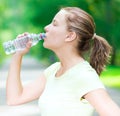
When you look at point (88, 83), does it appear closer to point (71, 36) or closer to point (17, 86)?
point (71, 36)

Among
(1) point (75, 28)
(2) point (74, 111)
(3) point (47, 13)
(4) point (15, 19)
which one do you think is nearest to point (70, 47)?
(1) point (75, 28)

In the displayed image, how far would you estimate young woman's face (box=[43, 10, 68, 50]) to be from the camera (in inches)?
142

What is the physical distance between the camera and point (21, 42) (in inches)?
148

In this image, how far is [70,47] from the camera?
364cm

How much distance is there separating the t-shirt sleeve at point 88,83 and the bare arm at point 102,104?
0.03m

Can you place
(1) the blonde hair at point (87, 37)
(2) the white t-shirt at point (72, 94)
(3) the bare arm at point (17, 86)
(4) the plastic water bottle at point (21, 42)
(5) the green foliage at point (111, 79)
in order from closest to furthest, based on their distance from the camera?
1. (2) the white t-shirt at point (72, 94)
2. (1) the blonde hair at point (87, 37)
3. (4) the plastic water bottle at point (21, 42)
4. (3) the bare arm at point (17, 86)
5. (5) the green foliage at point (111, 79)

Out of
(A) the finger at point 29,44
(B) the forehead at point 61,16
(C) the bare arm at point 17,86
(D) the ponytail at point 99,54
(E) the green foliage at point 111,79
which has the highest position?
(B) the forehead at point 61,16

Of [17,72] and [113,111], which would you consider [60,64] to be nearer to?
[17,72]

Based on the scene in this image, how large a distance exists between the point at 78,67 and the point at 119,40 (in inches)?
1232

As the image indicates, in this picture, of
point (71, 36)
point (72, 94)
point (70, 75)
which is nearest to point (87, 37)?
point (71, 36)

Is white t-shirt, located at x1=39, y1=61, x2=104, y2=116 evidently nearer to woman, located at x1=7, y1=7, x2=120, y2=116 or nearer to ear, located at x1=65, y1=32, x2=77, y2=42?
woman, located at x1=7, y1=7, x2=120, y2=116

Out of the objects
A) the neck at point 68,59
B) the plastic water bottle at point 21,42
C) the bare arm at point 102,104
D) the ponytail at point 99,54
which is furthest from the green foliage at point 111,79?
the bare arm at point 102,104

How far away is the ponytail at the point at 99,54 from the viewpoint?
372 centimetres

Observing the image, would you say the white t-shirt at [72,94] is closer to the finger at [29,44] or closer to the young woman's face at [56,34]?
the young woman's face at [56,34]
